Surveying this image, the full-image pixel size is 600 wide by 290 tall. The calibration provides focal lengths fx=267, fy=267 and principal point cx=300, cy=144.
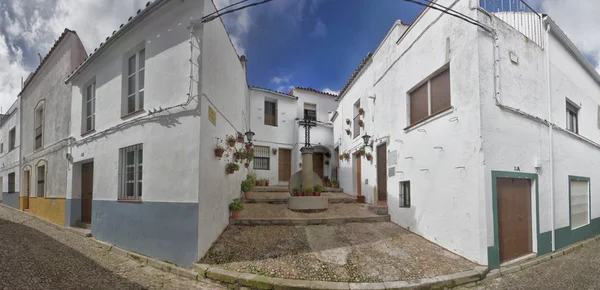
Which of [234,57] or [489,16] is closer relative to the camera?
[489,16]

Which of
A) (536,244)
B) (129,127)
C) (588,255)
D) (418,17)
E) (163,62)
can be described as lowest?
(588,255)

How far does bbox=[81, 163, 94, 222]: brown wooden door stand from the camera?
8430 millimetres

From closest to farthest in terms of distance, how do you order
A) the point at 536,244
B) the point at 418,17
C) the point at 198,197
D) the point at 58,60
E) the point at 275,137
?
the point at 198,197, the point at 536,244, the point at 418,17, the point at 58,60, the point at 275,137

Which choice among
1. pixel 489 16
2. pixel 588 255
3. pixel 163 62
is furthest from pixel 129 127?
pixel 588 255

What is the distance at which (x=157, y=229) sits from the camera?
5488 mm

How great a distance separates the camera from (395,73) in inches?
324

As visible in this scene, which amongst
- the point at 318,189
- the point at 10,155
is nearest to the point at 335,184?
the point at 318,189

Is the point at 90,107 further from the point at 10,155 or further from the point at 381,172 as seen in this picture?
the point at 10,155

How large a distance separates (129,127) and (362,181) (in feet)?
26.5

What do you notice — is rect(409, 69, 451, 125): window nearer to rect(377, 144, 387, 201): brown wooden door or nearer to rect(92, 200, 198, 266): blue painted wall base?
rect(377, 144, 387, 201): brown wooden door

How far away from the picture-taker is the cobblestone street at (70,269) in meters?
4.33

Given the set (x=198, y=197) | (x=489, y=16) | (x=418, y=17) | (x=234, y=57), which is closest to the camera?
(x=198, y=197)

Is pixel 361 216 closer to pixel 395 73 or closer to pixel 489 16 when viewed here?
pixel 395 73

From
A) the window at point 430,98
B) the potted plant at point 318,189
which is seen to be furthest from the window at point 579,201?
the potted plant at point 318,189
